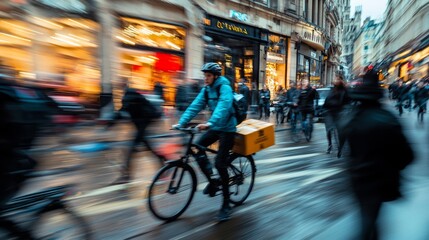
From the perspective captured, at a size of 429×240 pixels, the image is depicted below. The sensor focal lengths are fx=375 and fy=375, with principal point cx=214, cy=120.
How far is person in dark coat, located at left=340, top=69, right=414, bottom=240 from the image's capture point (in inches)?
115

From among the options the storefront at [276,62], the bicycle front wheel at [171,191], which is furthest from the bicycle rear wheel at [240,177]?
the storefront at [276,62]

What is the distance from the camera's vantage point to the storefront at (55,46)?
9.03m

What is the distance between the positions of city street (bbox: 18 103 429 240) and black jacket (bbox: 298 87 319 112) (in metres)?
3.17

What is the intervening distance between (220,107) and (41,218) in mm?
2271

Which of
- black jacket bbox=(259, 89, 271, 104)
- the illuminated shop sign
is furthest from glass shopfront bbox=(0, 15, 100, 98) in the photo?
black jacket bbox=(259, 89, 271, 104)

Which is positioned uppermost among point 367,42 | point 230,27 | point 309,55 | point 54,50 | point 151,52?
point 367,42

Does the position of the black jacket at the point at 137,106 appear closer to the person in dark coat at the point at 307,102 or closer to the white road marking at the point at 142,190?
the white road marking at the point at 142,190

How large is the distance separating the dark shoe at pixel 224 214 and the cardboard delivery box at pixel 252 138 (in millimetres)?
760

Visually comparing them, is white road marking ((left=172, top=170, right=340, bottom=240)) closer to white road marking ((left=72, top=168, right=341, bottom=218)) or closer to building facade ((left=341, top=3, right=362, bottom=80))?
white road marking ((left=72, top=168, right=341, bottom=218))

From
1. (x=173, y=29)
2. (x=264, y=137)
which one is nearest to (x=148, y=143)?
(x=264, y=137)

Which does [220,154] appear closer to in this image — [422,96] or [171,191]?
[171,191]

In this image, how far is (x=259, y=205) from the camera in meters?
5.30

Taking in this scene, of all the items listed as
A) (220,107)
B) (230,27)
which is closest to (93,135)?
(220,107)

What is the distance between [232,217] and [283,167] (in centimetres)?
Result: 310
